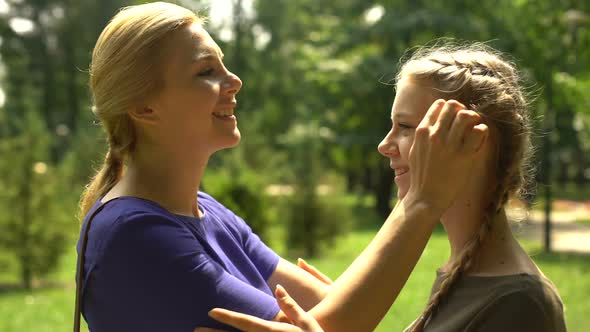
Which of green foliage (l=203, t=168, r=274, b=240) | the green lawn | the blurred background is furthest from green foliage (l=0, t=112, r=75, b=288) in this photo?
green foliage (l=203, t=168, r=274, b=240)

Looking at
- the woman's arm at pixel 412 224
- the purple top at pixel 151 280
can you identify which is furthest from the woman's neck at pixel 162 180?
the woman's arm at pixel 412 224

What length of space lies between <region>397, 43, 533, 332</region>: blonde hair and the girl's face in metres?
0.04

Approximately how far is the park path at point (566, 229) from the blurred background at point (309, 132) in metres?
0.07

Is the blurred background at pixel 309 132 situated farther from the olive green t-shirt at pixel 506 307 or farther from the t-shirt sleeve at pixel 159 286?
the t-shirt sleeve at pixel 159 286

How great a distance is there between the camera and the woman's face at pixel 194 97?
2.15 metres

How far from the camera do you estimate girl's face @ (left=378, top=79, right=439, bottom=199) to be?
2104 mm

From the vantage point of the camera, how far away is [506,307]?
6.02 ft

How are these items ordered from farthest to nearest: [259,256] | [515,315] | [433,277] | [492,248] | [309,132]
Result: 1. [309,132]
2. [433,277]
3. [259,256]
4. [492,248]
5. [515,315]

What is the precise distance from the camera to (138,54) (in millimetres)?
2088

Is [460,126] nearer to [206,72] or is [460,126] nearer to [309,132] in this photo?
[206,72]

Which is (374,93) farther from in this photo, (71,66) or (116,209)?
(116,209)

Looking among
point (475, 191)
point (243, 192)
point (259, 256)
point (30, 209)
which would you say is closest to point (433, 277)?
point (243, 192)

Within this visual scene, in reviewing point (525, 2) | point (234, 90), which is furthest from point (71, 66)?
point (234, 90)

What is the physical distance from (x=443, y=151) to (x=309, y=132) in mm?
15391
